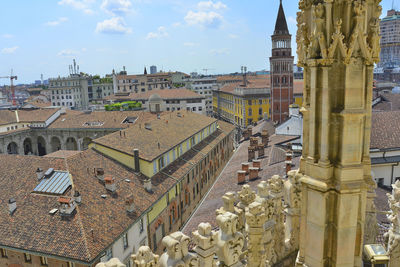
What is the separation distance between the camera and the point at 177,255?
6.08m

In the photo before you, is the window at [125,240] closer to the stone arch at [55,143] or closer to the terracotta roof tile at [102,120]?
the terracotta roof tile at [102,120]

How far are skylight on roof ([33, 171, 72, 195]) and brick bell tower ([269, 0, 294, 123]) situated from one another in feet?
200

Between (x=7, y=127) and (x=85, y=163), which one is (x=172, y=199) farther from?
(x=7, y=127)

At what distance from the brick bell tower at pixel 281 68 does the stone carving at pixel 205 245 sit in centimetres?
7543

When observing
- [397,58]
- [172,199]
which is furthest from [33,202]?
[397,58]

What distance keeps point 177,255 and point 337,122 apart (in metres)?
3.82

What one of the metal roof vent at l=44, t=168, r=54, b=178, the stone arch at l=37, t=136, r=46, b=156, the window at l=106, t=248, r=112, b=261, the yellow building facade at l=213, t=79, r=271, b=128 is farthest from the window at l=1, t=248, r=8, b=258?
the yellow building facade at l=213, t=79, r=271, b=128

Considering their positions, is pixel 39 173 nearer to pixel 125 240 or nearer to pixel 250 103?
pixel 125 240

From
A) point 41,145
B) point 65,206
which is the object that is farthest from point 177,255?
point 41,145

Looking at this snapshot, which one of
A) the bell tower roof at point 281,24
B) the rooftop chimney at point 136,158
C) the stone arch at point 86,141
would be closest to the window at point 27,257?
the rooftop chimney at point 136,158

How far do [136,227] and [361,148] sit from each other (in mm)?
23268

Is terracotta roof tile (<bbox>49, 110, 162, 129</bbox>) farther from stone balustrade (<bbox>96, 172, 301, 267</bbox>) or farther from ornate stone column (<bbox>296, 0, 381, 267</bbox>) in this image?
ornate stone column (<bbox>296, 0, 381, 267</bbox>)

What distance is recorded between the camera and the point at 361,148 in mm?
5996

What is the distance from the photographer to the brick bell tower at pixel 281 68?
79500 millimetres
